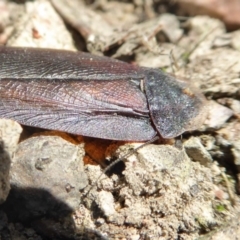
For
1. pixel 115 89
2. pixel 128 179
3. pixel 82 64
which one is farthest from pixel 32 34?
pixel 128 179

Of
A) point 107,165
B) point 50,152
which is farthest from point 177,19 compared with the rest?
point 50,152

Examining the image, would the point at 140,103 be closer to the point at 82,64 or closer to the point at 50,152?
the point at 82,64

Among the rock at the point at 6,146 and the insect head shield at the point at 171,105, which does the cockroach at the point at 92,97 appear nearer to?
the insect head shield at the point at 171,105

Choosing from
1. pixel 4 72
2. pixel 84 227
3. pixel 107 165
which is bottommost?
pixel 84 227

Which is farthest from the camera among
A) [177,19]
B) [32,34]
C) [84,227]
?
[177,19]

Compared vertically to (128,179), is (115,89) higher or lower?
higher

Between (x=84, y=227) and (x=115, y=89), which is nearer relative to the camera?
(x=84, y=227)

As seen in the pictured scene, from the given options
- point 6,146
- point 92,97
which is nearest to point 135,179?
point 92,97

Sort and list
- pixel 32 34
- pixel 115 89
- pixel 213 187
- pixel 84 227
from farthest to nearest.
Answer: pixel 32 34 → pixel 115 89 → pixel 213 187 → pixel 84 227
